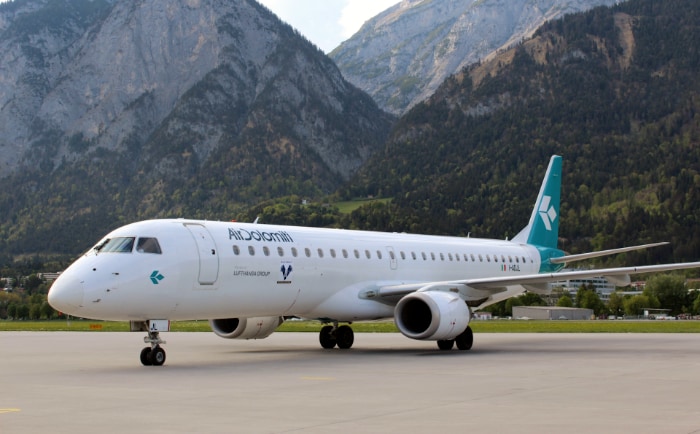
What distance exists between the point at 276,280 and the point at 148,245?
3.77 m

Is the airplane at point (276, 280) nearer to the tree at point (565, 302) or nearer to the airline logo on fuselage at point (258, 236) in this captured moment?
the airline logo on fuselage at point (258, 236)

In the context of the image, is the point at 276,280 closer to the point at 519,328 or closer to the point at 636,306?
the point at 519,328

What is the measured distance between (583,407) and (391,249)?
15159 mm

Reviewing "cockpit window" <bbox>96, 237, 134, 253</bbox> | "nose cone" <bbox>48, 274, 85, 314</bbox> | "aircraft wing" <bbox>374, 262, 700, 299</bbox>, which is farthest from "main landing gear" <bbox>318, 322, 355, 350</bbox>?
"nose cone" <bbox>48, 274, 85, 314</bbox>

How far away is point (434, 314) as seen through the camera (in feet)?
77.0

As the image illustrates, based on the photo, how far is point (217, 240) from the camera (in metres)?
22.0

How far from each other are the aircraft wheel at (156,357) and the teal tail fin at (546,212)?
18709mm

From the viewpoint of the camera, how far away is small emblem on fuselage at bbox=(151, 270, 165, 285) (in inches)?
795

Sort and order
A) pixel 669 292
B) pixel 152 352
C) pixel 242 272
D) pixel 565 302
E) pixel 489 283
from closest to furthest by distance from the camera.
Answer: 1. pixel 152 352
2. pixel 242 272
3. pixel 489 283
4. pixel 669 292
5. pixel 565 302

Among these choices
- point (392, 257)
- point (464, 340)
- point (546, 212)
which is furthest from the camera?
point (546, 212)

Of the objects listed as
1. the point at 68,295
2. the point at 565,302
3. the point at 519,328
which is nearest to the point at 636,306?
the point at 565,302

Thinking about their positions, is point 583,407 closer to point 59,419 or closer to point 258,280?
point 59,419

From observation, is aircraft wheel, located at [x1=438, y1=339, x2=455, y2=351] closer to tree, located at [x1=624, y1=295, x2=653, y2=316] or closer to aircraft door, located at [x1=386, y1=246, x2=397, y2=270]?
aircraft door, located at [x1=386, y1=246, x2=397, y2=270]

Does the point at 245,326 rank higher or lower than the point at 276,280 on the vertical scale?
lower
